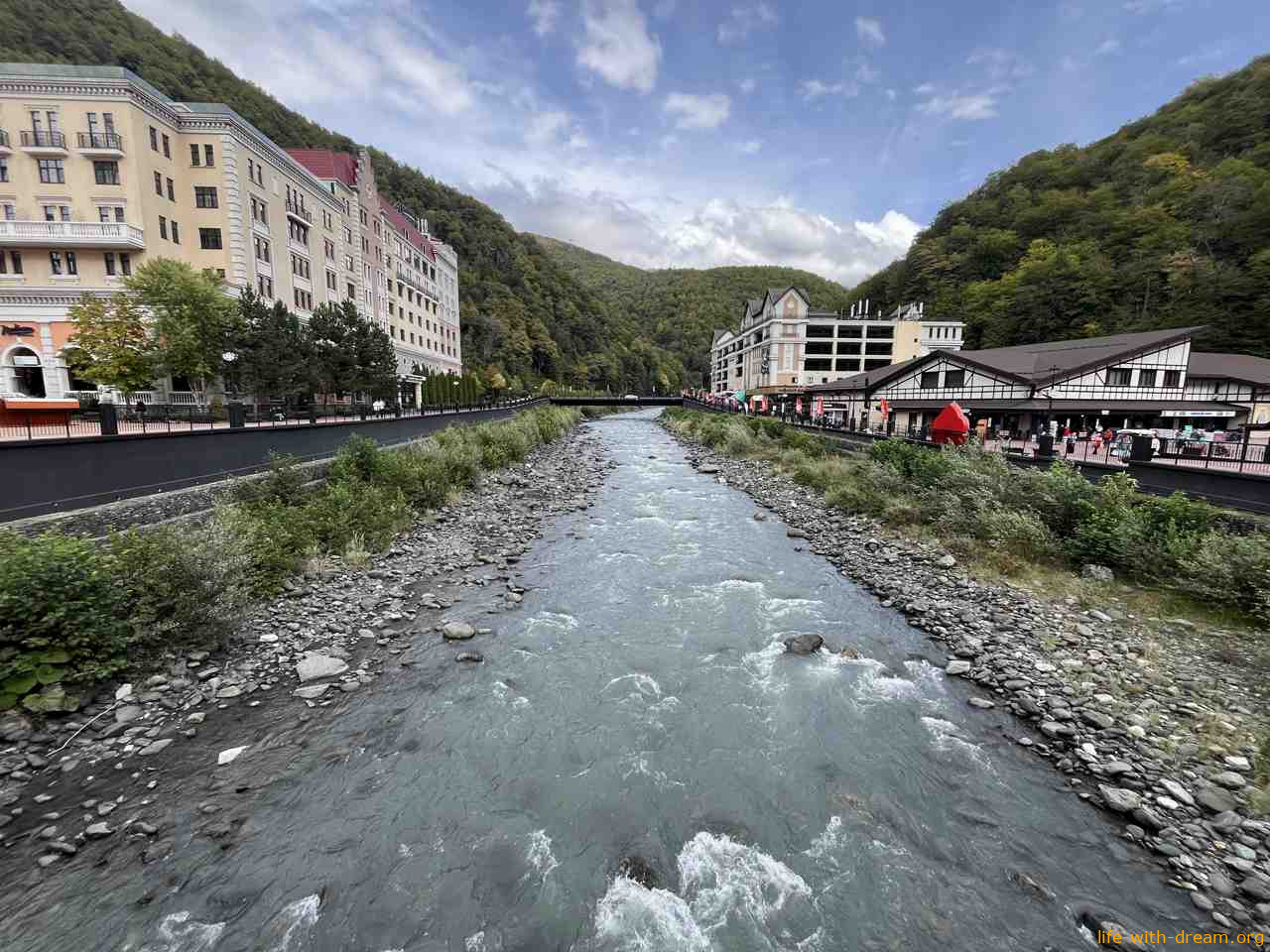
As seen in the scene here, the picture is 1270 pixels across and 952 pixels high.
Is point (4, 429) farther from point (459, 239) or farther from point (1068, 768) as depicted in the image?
point (459, 239)

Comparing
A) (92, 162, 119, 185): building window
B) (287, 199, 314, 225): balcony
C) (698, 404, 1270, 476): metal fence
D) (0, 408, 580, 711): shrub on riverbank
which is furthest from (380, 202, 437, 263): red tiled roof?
(0, 408, 580, 711): shrub on riverbank

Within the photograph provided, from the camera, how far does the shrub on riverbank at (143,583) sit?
7.25 meters

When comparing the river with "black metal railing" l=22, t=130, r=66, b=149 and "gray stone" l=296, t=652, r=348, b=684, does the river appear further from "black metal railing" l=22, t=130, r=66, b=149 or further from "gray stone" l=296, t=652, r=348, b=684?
"black metal railing" l=22, t=130, r=66, b=149

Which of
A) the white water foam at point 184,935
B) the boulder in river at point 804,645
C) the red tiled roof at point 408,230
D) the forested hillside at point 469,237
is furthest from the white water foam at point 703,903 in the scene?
the forested hillside at point 469,237

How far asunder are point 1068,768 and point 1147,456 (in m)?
13.0

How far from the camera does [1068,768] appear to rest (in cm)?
706

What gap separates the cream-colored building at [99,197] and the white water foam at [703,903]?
3158 centimetres

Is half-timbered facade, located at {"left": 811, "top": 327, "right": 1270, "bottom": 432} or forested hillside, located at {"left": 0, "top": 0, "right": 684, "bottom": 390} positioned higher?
forested hillside, located at {"left": 0, "top": 0, "right": 684, "bottom": 390}

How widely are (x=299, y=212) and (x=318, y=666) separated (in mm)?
42913

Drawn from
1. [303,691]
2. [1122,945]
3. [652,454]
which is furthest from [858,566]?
[652,454]

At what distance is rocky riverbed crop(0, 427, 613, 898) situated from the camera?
5867 millimetres

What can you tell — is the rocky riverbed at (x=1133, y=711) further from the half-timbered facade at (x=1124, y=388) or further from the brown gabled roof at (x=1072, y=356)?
the brown gabled roof at (x=1072, y=356)

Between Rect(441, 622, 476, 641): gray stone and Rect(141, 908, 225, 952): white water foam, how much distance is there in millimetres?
5712

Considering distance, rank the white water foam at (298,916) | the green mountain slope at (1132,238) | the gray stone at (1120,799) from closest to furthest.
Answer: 1. the white water foam at (298,916)
2. the gray stone at (1120,799)
3. the green mountain slope at (1132,238)
